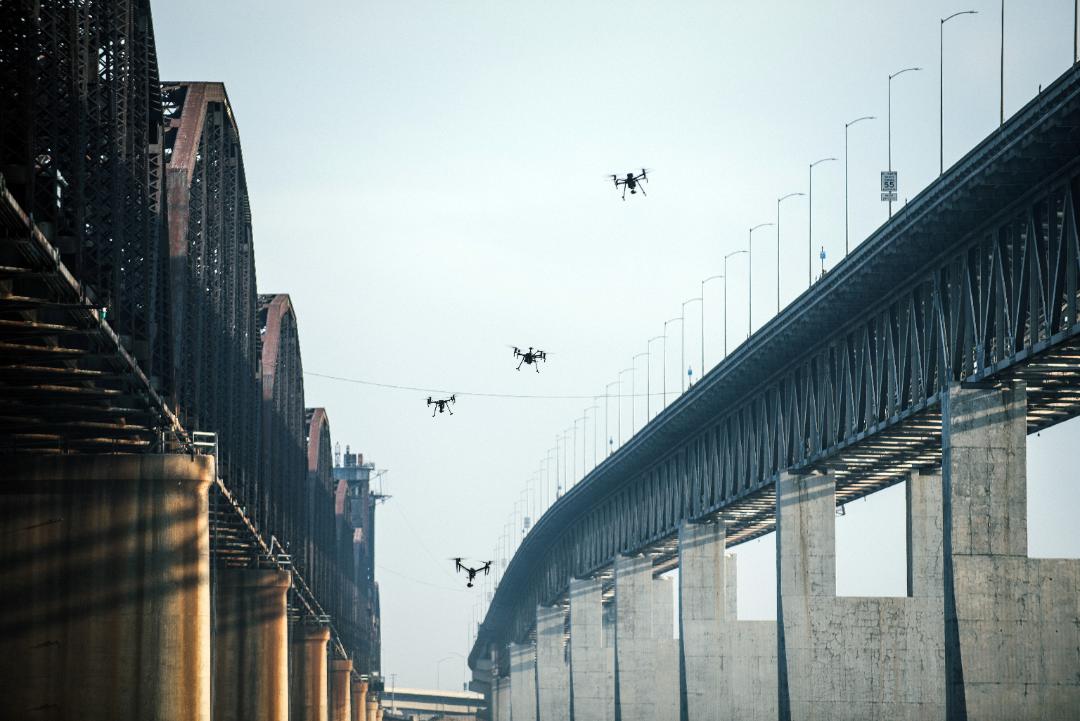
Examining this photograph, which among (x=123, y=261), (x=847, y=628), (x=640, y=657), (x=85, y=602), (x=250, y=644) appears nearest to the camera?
(x=123, y=261)

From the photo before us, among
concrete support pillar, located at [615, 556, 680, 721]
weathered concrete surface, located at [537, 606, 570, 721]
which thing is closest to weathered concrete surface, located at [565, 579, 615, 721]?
concrete support pillar, located at [615, 556, 680, 721]

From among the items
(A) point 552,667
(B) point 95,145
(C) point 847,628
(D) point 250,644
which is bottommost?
(A) point 552,667

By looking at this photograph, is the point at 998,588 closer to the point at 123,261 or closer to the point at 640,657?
the point at 123,261

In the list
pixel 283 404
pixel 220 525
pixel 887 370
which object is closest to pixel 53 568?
pixel 220 525

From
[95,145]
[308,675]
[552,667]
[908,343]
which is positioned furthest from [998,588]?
[552,667]

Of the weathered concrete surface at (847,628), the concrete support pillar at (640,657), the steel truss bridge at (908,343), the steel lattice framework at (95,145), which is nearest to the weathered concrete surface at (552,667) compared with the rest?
the concrete support pillar at (640,657)

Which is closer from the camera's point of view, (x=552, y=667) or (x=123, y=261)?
(x=123, y=261)
